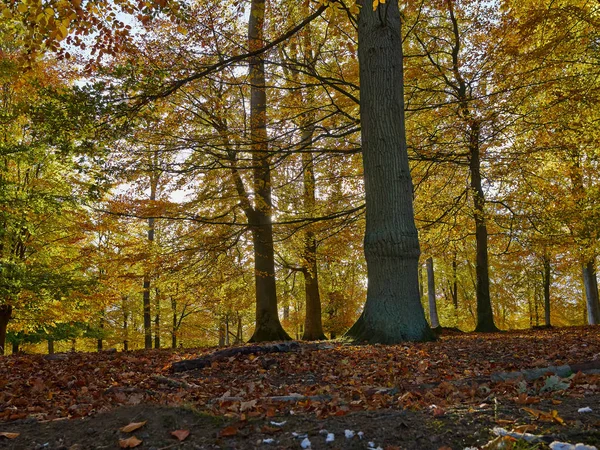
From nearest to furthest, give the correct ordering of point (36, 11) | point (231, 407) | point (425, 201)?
point (231, 407) < point (36, 11) < point (425, 201)

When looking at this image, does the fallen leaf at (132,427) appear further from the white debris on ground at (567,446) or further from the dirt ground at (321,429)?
the white debris on ground at (567,446)

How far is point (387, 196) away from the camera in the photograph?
5836 millimetres

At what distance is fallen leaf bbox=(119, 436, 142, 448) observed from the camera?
5.98ft

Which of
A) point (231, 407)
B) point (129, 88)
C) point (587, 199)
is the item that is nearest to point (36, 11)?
point (129, 88)

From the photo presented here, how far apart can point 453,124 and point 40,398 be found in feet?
32.3

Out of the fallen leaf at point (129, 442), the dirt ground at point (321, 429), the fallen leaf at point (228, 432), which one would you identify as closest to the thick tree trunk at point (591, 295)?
the dirt ground at point (321, 429)

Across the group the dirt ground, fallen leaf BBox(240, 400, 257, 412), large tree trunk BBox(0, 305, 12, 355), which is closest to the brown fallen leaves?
fallen leaf BBox(240, 400, 257, 412)

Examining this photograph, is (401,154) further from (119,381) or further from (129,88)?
(119,381)

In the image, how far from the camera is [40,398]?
336cm

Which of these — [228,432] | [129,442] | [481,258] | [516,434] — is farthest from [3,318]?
[516,434]

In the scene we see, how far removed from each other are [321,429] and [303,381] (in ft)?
6.42

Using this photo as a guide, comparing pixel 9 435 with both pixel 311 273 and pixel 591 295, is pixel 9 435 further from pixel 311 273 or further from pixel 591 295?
pixel 591 295

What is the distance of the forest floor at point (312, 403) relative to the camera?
1.81 metres

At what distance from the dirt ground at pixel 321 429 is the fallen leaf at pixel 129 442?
0.03 metres
